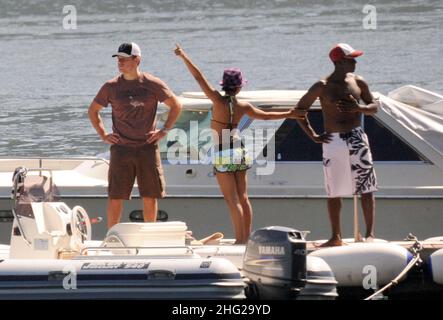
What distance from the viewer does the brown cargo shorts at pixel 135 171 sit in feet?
38.1

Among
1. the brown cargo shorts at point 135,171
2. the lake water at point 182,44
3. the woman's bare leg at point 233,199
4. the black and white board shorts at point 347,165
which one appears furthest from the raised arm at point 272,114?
the lake water at point 182,44

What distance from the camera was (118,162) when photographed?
459 inches

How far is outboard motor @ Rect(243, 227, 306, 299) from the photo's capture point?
9.73 meters

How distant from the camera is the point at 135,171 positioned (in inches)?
460

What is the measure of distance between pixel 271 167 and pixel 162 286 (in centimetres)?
339

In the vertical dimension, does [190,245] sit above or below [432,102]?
below

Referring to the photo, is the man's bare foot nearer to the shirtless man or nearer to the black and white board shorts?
the shirtless man

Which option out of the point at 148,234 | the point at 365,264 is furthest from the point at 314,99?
the point at 148,234

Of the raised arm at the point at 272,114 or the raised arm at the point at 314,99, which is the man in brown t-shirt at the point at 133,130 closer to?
the raised arm at the point at 272,114

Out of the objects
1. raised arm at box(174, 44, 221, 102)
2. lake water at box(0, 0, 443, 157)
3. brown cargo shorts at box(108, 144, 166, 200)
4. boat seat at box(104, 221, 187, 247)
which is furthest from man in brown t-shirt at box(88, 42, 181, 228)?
lake water at box(0, 0, 443, 157)

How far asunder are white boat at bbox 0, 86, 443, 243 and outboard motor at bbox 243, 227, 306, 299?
2807mm

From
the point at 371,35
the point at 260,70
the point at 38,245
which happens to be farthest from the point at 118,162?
the point at 371,35

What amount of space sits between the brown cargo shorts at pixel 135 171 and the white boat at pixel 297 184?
1131 mm
